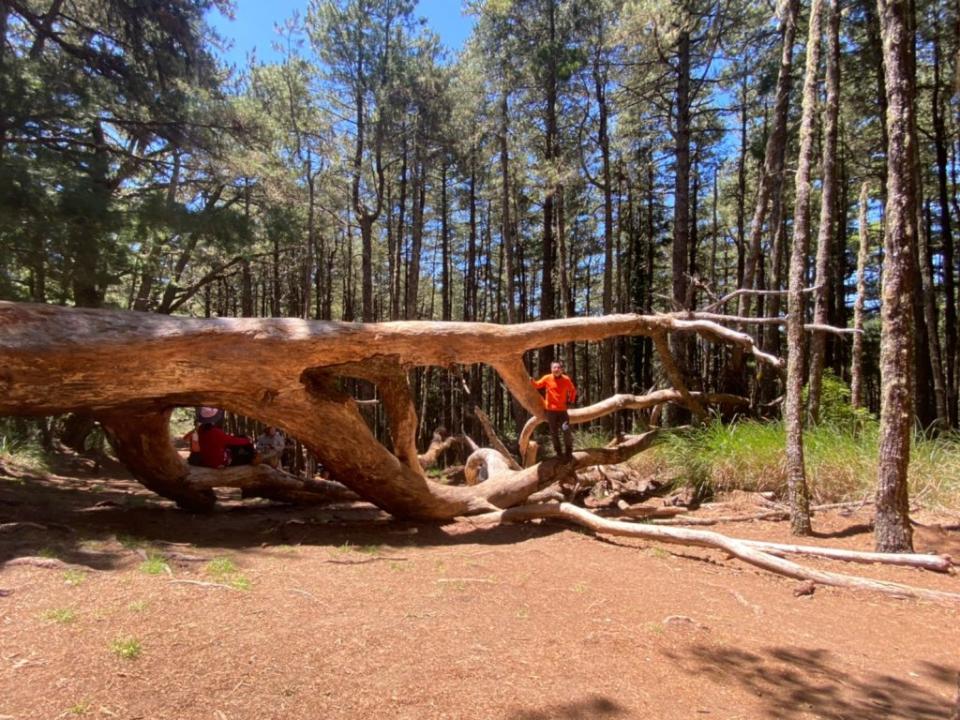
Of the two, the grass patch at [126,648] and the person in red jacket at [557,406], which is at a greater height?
the person in red jacket at [557,406]

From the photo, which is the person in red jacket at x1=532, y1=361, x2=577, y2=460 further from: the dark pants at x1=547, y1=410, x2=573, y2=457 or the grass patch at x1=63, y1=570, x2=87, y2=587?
the grass patch at x1=63, y1=570, x2=87, y2=587

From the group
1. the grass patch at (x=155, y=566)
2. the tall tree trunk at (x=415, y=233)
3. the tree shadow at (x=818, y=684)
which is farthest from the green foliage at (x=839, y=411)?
the tall tree trunk at (x=415, y=233)

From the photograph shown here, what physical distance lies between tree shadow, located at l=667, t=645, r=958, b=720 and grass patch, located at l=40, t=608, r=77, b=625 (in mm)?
3072

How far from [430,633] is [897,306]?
4.80 m

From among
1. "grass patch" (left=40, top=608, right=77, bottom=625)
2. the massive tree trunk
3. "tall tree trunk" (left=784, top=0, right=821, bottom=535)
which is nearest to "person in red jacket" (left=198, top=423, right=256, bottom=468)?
the massive tree trunk

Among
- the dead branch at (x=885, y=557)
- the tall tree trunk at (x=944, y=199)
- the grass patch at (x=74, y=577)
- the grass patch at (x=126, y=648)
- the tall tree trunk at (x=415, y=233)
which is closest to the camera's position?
the grass patch at (x=126, y=648)

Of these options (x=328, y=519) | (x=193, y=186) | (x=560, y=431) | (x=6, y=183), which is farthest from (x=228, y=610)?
(x=193, y=186)

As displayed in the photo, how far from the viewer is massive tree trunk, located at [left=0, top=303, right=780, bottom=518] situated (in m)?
4.68

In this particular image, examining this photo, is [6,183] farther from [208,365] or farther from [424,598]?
[424,598]

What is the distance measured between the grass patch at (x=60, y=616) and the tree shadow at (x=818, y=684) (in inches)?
121

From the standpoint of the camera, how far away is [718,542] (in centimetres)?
521

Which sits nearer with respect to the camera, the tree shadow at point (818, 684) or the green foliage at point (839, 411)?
the tree shadow at point (818, 684)

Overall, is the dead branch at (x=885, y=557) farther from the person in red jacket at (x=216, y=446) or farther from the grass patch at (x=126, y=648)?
the person in red jacket at (x=216, y=446)

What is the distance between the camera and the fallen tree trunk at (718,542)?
438 centimetres
